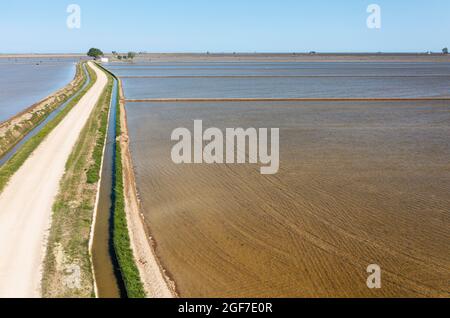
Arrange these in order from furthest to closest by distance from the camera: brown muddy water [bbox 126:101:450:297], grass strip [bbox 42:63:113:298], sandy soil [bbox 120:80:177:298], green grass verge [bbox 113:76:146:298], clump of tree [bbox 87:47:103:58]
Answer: clump of tree [bbox 87:47:103:58]
brown muddy water [bbox 126:101:450:297]
sandy soil [bbox 120:80:177:298]
green grass verge [bbox 113:76:146:298]
grass strip [bbox 42:63:113:298]

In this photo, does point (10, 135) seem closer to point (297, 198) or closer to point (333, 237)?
point (297, 198)

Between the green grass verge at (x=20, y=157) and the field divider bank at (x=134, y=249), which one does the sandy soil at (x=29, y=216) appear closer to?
the green grass verge at (x=20, y=157)

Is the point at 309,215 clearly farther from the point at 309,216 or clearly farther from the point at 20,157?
the point at 20,157

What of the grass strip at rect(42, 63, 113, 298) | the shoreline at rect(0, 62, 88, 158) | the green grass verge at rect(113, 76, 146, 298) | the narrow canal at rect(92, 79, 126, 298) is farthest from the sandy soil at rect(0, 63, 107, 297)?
the shoreline at rect(0, 62, 88, 158)

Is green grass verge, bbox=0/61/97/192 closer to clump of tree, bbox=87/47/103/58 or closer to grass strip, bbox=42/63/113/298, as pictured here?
grass strip, bbox=42/63/113/298

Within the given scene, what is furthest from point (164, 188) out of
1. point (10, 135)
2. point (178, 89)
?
point (178, 89)

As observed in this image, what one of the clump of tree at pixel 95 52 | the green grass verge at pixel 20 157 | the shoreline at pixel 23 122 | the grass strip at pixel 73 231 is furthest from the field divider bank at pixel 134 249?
the clump of tree at pixel 95 52
